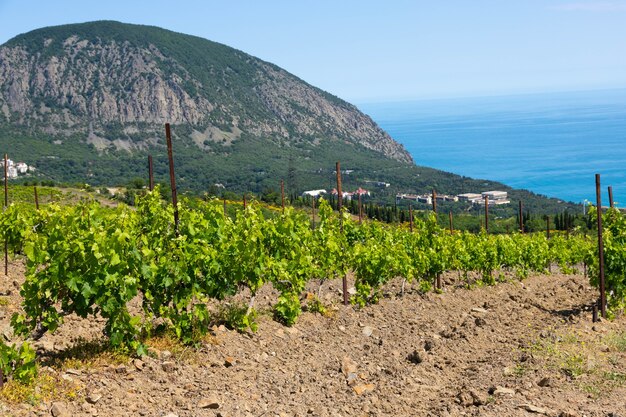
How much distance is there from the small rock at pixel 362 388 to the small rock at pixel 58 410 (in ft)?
12.1

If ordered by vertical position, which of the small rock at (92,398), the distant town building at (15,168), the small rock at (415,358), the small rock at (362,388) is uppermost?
the distant town building at (15,168)

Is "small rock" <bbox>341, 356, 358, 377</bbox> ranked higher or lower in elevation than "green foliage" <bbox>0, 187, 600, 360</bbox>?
lower

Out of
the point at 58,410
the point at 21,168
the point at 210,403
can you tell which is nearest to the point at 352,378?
the point at 210,403

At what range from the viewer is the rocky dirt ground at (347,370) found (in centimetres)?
704

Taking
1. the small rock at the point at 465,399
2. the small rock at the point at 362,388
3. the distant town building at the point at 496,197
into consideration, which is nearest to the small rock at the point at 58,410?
the small rock at the point at 362,388

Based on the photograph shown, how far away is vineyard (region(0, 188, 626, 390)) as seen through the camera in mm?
7285

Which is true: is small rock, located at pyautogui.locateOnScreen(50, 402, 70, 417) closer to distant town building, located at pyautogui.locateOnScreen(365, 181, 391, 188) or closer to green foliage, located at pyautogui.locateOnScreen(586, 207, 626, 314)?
green foliage, located at pyautogui.locateOnScreen(586, 207, 626, 314)

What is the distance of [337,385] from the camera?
850 centimetres

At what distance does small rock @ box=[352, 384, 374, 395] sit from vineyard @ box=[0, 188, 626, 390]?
2305mm

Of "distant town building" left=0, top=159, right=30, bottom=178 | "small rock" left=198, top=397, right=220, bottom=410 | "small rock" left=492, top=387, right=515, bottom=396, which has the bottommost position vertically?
"small rock" left=492, top=387, right=515, bottom=396

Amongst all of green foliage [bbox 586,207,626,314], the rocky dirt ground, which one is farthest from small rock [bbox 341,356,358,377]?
green foliage [bbox 586,207,626,314]

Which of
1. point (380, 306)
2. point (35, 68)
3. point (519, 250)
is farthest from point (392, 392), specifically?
point (35, 68)

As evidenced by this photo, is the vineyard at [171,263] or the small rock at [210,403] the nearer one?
the small rock at [210,403]

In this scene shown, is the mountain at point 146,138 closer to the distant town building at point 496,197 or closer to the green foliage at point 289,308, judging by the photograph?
the distant town building at point 496,197
